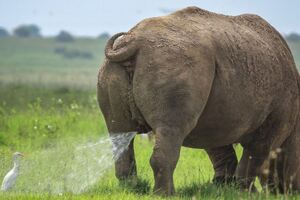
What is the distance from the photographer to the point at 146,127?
10430mm

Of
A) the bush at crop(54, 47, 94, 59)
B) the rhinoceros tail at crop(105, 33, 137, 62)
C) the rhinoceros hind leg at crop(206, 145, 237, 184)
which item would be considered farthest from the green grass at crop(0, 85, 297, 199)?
the bush at crop(54, 47, 94, 59)

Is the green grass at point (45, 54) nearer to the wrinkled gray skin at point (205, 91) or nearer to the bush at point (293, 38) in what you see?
the bush at point (293, 38)

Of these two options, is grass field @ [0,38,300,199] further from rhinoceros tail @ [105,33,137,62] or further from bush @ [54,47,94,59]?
bush @ [54,47,94,59]

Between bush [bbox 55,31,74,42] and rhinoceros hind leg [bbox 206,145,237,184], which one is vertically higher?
rhinoceros hind leg [bbox 206,145,237,184]

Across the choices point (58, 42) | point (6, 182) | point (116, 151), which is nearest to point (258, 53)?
point (116, 151)

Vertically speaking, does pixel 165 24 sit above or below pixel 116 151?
above

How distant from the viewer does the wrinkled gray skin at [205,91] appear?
9.88m

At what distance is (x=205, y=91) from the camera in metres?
10.1

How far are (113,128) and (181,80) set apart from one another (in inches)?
46.2

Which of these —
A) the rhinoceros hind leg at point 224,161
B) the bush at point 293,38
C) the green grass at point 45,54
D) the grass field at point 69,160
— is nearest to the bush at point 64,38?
the green grass at point 45,54

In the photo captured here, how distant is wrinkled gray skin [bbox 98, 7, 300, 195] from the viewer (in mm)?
9875

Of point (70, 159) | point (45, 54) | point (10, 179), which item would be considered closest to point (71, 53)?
point (45, 54)

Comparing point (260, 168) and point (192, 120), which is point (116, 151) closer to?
point (192, 120)

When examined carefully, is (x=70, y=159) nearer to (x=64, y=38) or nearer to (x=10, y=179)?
(x=10, y=179)
